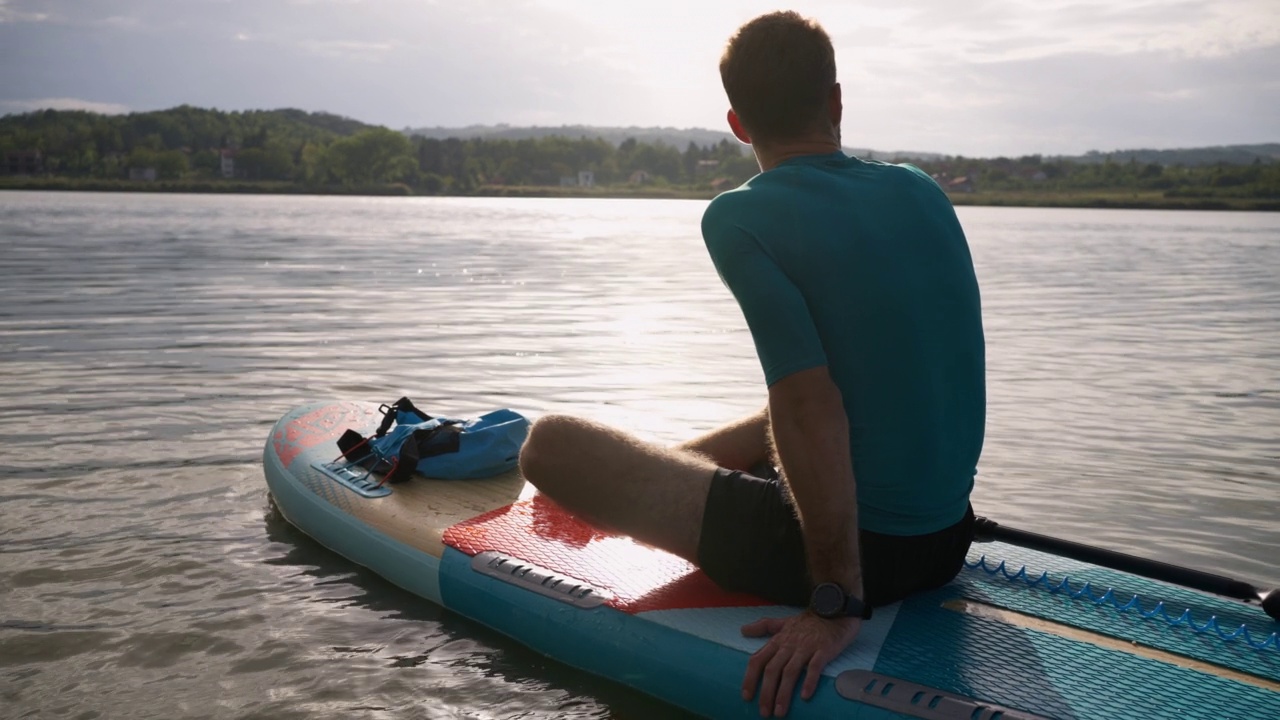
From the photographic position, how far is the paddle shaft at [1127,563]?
361 cm

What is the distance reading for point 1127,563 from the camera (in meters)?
Result: 3.82

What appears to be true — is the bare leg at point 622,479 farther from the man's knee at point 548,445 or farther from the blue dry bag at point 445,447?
the blue dry bag at point 445,447

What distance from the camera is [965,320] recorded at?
9.99 ft

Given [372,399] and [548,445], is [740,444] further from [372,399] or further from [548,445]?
[372,399]

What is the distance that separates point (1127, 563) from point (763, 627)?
58.1 inches

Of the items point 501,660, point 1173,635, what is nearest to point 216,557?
point 501,660

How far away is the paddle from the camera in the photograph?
359cm

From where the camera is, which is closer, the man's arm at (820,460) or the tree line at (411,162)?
the man's arm at (820,460)

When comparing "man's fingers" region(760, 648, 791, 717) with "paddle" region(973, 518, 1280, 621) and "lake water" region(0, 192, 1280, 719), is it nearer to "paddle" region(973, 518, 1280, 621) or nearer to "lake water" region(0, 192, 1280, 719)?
"lake water" region(0, 192, 1280, 719)

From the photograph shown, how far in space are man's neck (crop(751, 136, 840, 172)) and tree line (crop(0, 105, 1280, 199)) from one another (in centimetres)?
10486

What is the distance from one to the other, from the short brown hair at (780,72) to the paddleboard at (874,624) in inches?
61.8

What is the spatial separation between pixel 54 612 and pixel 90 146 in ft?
509

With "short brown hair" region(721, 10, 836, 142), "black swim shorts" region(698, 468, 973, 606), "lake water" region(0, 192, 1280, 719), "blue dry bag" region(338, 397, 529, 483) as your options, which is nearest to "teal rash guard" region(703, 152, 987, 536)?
"short brown hair" region(721, 10, 836, 142)

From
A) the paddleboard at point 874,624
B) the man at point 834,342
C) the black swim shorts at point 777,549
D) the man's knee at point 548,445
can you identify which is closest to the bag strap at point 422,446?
the paddleboard at point 874,624
